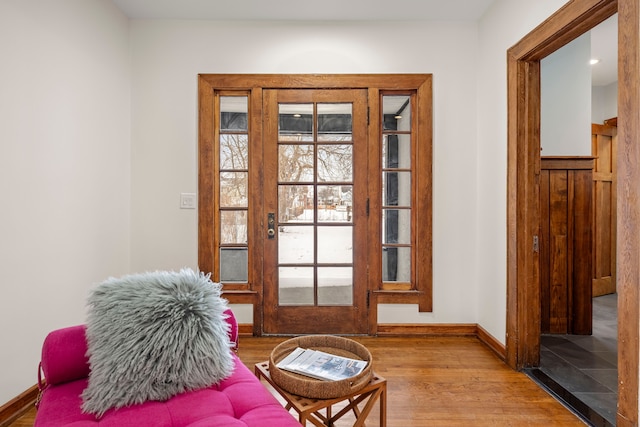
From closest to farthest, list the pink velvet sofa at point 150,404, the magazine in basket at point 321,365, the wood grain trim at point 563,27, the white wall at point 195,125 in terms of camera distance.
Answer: the pink velvet sofa at point 150,404 < the magazine in basket at point 321,365 < the wood grain trim at point 563,27 < the white wall at point 195,125

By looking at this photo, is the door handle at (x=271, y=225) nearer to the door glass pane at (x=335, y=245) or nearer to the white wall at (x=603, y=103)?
the door glass pane at (x=335, y=245)

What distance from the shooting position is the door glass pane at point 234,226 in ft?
10.2

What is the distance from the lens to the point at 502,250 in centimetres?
264

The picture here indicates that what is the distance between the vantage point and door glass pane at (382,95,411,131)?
3.10m

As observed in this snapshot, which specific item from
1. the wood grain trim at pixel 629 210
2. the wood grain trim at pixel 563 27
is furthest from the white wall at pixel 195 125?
the wood grain trim at pixel 629 210

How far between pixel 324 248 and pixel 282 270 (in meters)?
0.40

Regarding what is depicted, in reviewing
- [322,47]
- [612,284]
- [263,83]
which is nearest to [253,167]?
[263,83]

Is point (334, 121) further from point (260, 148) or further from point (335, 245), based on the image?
point (335, 245)

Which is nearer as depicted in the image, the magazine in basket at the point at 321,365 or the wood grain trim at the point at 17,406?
the magazine in basket at the point at 321,365

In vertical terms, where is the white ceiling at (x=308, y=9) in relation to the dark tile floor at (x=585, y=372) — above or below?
above

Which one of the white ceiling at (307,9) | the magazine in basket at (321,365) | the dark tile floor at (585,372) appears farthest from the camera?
the white ceiling at (307,9)

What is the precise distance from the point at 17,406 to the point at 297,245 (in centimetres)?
197

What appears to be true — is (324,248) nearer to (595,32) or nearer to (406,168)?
(406,168)

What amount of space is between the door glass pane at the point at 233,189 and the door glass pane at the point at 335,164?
2.14 feet
